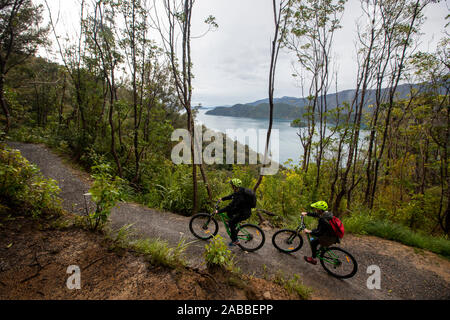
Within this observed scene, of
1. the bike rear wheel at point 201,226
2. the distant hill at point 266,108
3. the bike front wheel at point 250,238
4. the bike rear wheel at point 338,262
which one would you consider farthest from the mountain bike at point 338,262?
the distant hill at point 266,108

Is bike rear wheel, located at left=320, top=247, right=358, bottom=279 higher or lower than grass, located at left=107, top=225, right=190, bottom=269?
lower

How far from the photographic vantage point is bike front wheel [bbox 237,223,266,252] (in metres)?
4.18

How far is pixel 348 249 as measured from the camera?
4820mm

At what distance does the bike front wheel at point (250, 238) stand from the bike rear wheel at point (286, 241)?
1.28ft

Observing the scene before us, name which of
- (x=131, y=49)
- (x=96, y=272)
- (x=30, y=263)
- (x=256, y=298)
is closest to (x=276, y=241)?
(x=256, y=298)

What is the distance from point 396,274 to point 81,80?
13.7 m

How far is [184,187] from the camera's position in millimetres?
6785

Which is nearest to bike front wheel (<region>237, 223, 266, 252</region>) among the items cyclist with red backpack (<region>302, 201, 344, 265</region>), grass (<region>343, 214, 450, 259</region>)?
cyclist with red backpack (<region>302, 201, 344, 265</region>)

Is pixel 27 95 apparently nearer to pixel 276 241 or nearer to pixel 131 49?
pixel 131 49

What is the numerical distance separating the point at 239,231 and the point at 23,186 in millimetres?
4817

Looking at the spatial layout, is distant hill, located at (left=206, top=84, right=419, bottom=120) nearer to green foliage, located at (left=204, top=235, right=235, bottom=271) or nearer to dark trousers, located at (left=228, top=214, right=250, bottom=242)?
dark trousers, located at (left=228, top=214, right=250, bottom=242)

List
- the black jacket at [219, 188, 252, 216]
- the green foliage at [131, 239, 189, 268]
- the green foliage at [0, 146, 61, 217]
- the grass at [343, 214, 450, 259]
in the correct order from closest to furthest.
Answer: the green foliage at [131, 239, 189, 268], the green foliage at [0, 146, 61, 217], the black jacket at [219, 188, 252, 216], the grass at [343, 214, 450, 259]

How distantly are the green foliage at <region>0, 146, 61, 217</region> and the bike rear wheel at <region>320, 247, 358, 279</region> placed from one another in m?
5.80

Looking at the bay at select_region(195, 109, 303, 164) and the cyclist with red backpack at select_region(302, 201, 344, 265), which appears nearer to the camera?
the cyclist with red backpack at select_region(302, 201, 344, 265)
